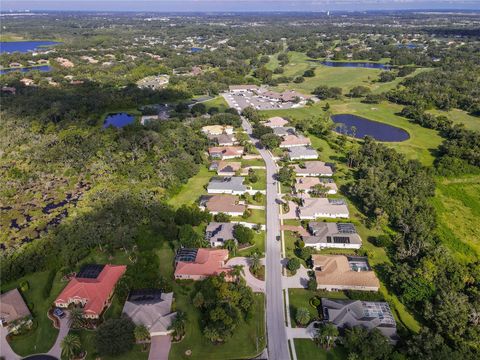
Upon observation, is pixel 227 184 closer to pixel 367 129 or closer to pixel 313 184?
pixel 313 184

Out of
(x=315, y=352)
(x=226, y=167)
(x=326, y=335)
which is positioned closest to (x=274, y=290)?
(x=315, y=352)

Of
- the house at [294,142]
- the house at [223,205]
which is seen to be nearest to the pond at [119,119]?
the house at [294,142]

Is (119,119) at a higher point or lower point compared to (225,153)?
lower

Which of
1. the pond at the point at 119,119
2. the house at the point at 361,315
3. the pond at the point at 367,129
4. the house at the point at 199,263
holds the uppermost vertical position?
the house at the point at 361,315

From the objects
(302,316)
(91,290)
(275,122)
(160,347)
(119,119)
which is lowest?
(119,119)

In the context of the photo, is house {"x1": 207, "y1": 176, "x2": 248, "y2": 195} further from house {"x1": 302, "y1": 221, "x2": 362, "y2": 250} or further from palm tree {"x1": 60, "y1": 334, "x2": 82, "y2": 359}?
palm tree {"x1": 60, "y1": 334, "x2": 82, "y2": 359}

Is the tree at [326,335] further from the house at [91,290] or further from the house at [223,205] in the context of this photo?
the house at [223,205]

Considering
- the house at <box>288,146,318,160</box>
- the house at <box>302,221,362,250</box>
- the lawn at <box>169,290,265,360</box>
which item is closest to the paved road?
the lawn at <box>169,290,265,360</box>

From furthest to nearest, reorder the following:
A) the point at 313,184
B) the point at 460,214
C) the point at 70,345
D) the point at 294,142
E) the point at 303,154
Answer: the point at 294,142 → the point at 303,154 → the point at 313,184 → the point at 460,214 → the point at 70,345
